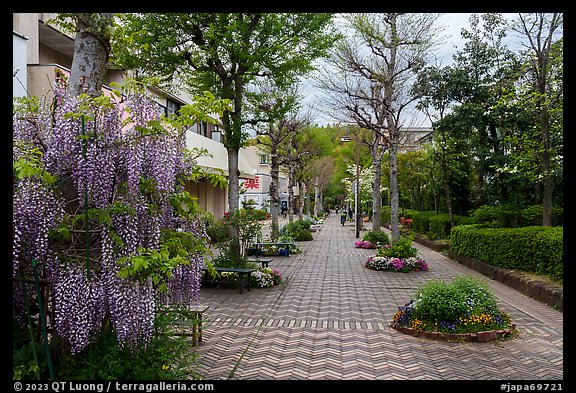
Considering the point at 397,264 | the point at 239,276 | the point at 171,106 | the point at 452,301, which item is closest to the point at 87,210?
the point at 452,301

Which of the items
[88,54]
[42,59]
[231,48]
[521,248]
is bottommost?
[521,248]

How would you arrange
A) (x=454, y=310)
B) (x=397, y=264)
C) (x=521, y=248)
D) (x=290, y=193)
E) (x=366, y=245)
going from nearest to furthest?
1. (x=454, y=310)
2. (x=521, y=248)
3. (x=397, y=264)
4. (x=366, y=245)
5. (x=290, y=193)

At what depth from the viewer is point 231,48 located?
40.3 ft

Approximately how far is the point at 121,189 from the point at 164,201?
0.53 metres

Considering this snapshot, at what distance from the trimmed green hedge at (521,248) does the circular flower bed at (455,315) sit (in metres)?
2.97

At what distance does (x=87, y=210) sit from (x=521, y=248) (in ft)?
38.1

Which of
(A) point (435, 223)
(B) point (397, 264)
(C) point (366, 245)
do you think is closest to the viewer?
(B) point (397, 264)

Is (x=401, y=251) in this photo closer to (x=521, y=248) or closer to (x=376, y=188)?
(x=521, y=248)

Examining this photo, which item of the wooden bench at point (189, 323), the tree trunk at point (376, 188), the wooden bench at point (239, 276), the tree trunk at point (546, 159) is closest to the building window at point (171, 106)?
the tree trunk at point (376, 188)

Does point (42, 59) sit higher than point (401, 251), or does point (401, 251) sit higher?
point (42, 59)

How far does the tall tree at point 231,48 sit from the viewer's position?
40.1 feet

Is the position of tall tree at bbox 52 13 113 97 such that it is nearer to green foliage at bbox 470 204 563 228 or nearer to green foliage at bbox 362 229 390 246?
green foliage at bbox 470 204 563 228
